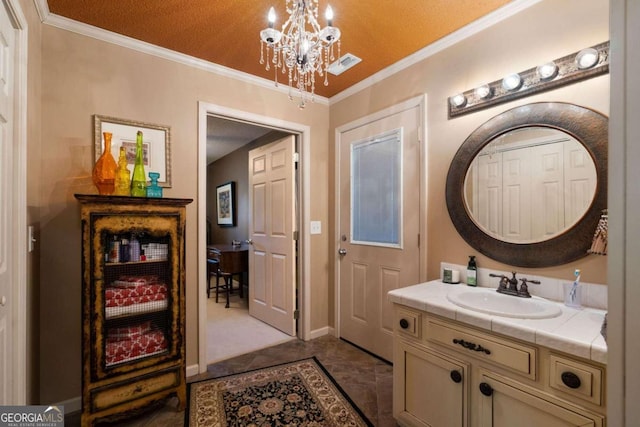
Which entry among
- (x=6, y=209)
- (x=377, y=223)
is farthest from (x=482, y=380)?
(x=6, y=209)

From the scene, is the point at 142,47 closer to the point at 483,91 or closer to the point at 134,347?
the point at 134,347

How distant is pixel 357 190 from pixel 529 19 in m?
1.67

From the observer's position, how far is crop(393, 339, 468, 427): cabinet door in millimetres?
1438

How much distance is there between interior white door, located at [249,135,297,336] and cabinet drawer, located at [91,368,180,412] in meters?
→ 1.34

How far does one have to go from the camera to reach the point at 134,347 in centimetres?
180

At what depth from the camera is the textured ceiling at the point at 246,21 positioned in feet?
5.76

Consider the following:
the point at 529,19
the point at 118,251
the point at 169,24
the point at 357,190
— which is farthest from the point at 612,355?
the point at 169,24

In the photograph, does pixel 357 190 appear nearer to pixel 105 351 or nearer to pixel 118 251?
pixel 118 251

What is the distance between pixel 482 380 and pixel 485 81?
68.2 inches

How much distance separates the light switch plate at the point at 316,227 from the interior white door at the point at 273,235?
0.19 meters

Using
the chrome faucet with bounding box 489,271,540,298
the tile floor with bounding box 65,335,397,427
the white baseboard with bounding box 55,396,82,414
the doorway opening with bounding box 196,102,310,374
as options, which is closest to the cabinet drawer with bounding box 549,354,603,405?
the chrome faucet with bounding box 489,271,540,298

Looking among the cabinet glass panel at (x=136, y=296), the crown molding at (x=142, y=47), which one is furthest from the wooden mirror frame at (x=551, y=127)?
the cabinet glass panel at (x=136, y=296)

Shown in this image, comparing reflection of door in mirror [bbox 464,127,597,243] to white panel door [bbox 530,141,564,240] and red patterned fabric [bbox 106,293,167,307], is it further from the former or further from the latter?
red patterned fabric [bbox 106,293,167,307]

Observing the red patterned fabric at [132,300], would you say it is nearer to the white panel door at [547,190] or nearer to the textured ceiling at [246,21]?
the textured ceiling at [246,21]
